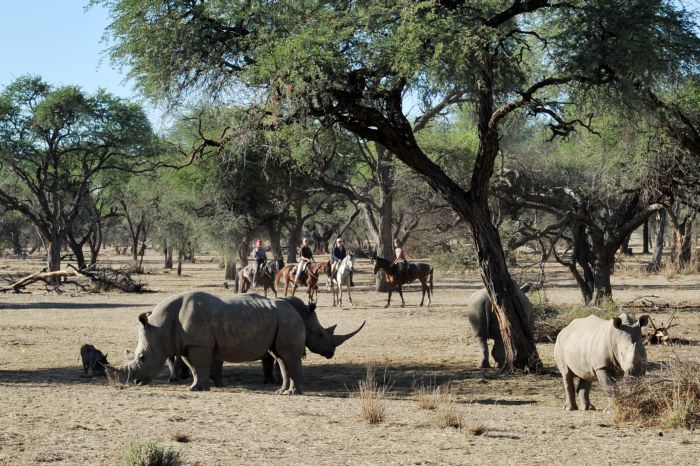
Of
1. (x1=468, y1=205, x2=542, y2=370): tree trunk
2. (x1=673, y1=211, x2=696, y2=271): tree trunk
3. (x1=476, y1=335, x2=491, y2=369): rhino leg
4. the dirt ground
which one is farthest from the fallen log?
(x1=673, y1=211, x2=696, y2=271): tree trunk

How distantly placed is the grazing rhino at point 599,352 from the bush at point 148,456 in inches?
198

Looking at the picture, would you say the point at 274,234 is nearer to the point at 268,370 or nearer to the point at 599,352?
the point at 268,370

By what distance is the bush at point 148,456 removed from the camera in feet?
24.4

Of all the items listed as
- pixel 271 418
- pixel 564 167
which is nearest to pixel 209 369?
pixel 271 418

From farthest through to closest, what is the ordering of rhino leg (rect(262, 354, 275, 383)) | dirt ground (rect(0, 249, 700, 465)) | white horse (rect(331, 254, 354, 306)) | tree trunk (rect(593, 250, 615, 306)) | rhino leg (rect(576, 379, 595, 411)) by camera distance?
white horse (rect(331, 254, 354, 306)), tree trunk (rect(593, 250, 615, 306)), rhino leg (rect(262, 354, 275, 383)), rhino leg (rect(576, 379, 595, 411)), dirt ground (rect(0, 249, 700, 465))

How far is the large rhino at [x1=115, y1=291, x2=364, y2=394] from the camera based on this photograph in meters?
13.2

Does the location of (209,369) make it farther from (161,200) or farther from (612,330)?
(161,200)

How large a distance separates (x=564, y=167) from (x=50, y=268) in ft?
70.4

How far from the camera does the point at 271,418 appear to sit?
10.3 metres

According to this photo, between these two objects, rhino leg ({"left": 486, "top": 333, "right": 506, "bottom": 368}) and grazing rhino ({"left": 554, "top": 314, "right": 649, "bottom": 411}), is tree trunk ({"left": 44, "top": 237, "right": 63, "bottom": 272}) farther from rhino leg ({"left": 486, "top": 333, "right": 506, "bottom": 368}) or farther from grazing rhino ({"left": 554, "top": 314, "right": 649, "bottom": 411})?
grazing rhino ({"left": 554, "top": 314, "right": 649, "bottom": 411})

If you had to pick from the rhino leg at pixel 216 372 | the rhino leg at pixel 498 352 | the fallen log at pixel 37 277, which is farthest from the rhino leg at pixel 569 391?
the fallen log at pixel 37 277

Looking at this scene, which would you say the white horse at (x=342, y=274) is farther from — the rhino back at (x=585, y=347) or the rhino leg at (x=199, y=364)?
the rhino back at (x=585, y=347)

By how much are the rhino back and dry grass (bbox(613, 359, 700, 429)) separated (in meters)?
0.74

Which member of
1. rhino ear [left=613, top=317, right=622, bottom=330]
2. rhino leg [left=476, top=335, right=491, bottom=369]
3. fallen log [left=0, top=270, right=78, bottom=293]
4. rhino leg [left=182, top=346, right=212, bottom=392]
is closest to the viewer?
rhino ear [left=613, top=317, right=622, bottom=330]
